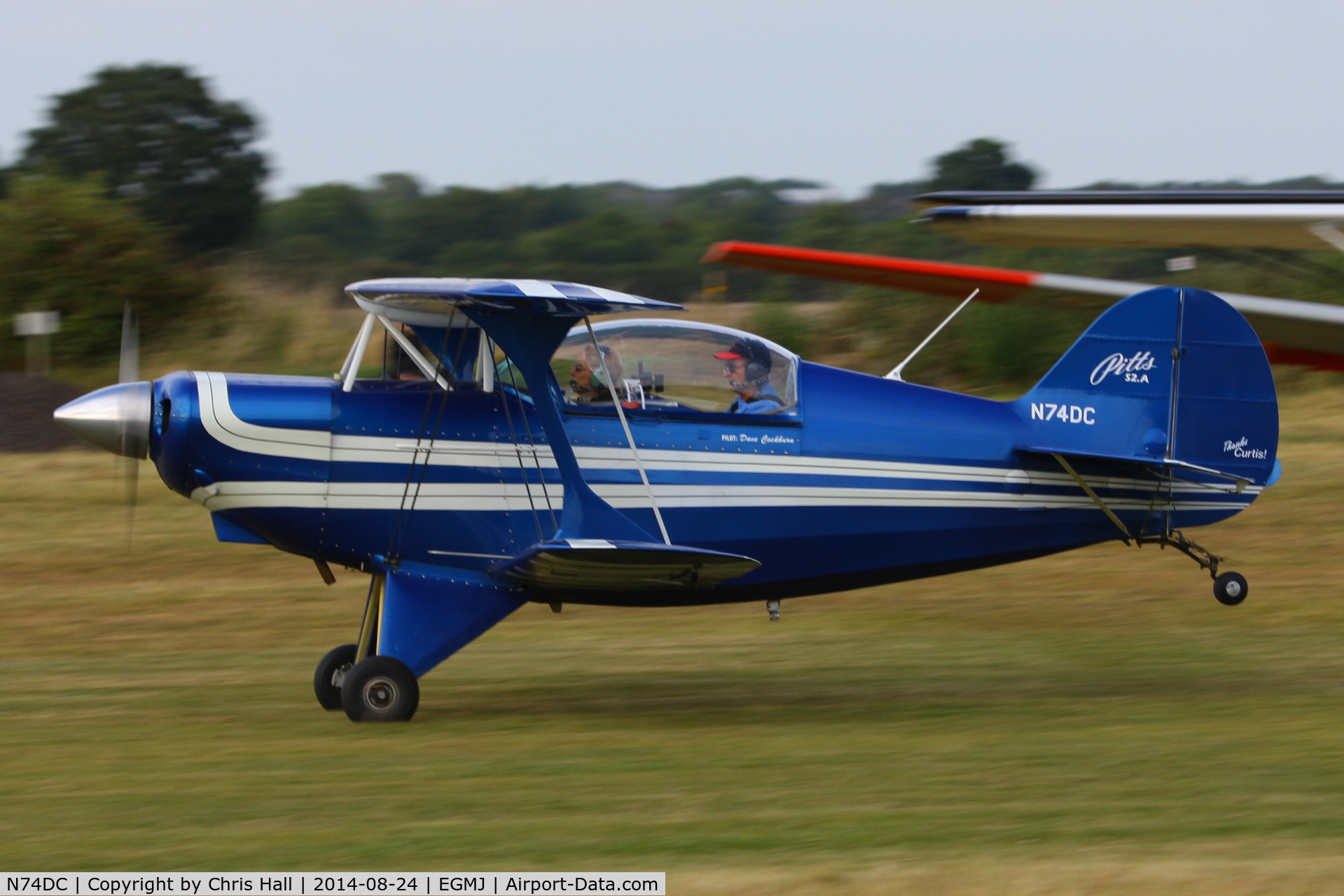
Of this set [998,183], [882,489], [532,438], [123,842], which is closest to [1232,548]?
[882,489]

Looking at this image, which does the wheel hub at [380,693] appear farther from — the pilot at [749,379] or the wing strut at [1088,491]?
the wing strut at [1088,491]

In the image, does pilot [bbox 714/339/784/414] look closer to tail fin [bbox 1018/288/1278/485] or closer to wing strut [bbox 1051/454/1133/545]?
tail fin [bbox 1018/288/1278/485]

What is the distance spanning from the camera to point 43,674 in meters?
9.32

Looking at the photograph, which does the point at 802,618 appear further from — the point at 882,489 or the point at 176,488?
the point at 176,488

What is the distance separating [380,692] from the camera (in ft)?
24.8

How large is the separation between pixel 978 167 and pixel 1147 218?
45136mm

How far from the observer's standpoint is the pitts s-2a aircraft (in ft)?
24.6

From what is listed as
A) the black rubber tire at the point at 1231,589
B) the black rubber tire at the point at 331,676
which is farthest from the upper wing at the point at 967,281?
the black rubber tire at the point at 331,676

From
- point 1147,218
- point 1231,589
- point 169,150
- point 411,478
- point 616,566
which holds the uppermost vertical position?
point 169,150

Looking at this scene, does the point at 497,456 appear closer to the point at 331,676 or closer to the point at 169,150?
the point at 331,676

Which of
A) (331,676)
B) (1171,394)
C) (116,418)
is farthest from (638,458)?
(1171,394)

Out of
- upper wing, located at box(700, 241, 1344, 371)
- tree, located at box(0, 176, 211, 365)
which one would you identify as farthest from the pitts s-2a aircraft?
tree, located at box(0, 176, 211, 365)

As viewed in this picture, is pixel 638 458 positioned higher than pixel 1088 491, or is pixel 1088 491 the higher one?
pixel 638 458

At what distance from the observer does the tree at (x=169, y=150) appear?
4684cm
